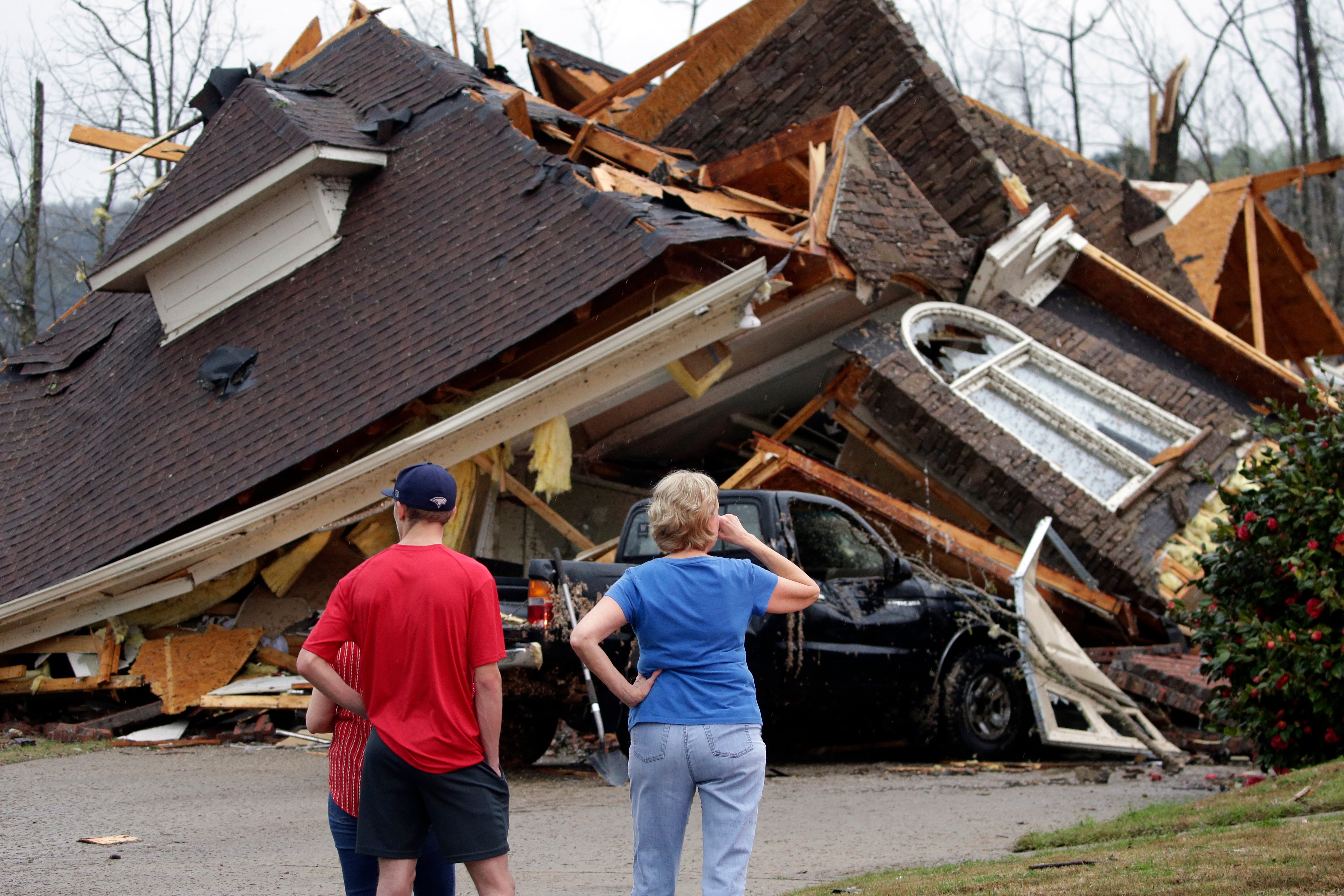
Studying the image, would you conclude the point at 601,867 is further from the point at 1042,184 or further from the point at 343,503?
the point at 1042,184

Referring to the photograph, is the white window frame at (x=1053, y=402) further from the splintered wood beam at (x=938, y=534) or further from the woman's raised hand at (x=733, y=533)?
the woman's raised hand at (x=733, y=533)

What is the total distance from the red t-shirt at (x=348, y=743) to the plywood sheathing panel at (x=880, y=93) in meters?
12.0

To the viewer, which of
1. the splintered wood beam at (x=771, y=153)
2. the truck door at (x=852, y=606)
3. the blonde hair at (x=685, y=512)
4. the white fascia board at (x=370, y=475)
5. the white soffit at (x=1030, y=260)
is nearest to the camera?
the blonde hair at (x=685, y=512)

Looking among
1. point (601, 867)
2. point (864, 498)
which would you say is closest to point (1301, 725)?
point (601, 867)

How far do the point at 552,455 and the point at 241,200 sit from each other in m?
4.29

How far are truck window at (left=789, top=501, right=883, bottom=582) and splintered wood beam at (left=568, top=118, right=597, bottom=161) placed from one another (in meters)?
6.03

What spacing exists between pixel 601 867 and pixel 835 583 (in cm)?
384

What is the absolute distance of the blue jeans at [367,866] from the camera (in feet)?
10.9

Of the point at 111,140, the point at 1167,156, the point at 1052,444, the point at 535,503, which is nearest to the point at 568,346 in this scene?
the point at 535,503

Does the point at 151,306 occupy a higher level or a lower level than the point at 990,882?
higher

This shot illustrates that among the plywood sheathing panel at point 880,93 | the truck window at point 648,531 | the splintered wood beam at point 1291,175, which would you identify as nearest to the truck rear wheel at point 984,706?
the truck window at point 648,531

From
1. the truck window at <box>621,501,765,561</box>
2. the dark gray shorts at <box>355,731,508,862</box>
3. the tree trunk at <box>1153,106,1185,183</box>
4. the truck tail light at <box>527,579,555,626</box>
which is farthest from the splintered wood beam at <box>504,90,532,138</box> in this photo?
the tree trunk at <box>1153,106,1185,183</box>

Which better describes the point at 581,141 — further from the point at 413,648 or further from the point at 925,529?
the point at 413,648

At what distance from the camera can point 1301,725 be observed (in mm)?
6742
